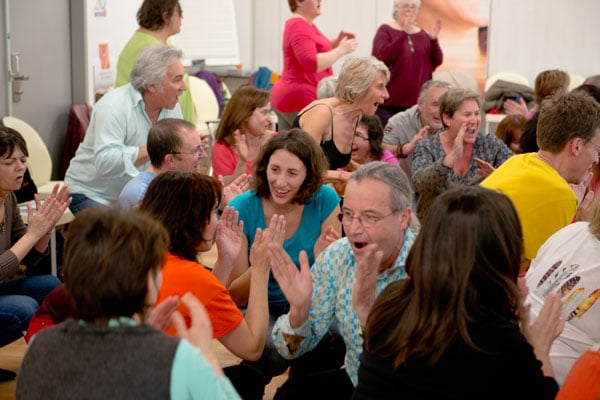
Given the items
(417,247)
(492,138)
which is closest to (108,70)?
(492,138)

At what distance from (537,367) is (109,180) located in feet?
9.46

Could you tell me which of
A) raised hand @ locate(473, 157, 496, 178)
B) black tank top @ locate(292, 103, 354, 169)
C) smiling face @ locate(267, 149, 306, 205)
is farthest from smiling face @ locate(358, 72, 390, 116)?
smiling face @ locate(267, 149, 306, 205)

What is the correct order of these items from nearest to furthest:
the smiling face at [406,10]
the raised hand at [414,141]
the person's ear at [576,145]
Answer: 1. the person's ear at [576,145]
2. the raised hand at [414,141]
3. the smiling face at [406,10]

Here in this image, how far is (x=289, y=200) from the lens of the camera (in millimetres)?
3352

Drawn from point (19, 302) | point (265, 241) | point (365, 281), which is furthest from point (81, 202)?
point (365, 281)

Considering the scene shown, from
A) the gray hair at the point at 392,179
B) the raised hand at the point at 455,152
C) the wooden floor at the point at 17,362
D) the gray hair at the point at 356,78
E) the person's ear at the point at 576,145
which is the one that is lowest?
the wooden floor at the point at 17,362

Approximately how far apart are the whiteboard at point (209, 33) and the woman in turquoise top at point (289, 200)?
6405mm

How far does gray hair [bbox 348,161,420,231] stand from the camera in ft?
8.36

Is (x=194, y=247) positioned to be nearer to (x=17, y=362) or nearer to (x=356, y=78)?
(x=17, y=362)

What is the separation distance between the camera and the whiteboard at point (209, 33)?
9711 millimetres

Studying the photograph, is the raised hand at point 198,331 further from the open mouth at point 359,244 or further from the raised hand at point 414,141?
the raised hand at point 414,141

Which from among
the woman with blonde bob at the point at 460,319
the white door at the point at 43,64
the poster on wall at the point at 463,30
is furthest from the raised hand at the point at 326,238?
the poster on wall at the point at 463,30

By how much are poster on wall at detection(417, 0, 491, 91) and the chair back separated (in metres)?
5.62

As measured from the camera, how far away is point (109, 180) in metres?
4.23
